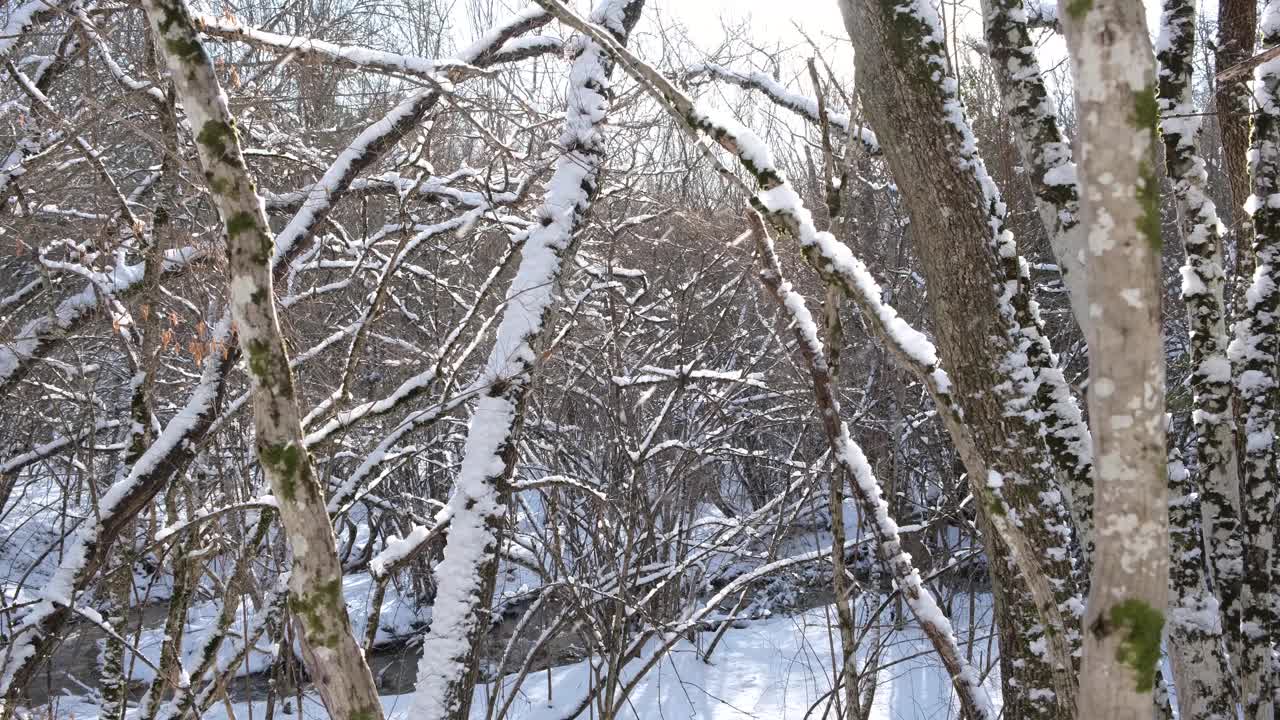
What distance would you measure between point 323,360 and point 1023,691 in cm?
483

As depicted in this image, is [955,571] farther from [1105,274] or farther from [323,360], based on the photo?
[1105,274]

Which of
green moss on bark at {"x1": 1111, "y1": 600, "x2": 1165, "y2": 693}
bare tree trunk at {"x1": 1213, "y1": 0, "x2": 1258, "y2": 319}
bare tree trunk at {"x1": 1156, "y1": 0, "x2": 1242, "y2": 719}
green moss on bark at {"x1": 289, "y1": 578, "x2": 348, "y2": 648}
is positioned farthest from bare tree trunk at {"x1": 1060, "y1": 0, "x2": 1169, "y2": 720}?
bare tree trunk at {"x1": 1213, "y1": 0, "x2": 1258, "y2": 319}

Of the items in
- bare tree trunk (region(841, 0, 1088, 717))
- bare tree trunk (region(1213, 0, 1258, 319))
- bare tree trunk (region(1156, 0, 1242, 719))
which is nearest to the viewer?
bare tree trunk (region(841, 0, 1088, 717))

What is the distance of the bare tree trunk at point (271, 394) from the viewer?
2.27 m

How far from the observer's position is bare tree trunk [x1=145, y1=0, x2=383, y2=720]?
2266 mm

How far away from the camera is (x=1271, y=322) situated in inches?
159

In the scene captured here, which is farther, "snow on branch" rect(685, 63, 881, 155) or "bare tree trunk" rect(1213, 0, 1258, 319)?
"snow on branch" rect(685, 63, 881, 155)

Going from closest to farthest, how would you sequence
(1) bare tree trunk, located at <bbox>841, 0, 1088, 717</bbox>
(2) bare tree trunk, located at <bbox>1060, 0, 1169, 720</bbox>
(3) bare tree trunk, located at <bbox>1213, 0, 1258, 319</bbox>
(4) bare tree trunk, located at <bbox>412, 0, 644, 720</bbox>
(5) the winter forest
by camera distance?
1. (2) bare tree trunk, located at <bbox>1060, 0, 1169, 720</bbox>
2. (5) the winter forest
3. (1) bare tree trunk, located at <bbox>841, 0, 1088, 717</bbox>
4. (4) bare tree trunk, located at <bbox>412, 0, 644, 720</bbox>
5. (3) bare tree trunk, located at <bbox>1213, 0, 1258, 319</bbox>

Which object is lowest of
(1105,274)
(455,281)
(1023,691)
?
(1023,691)

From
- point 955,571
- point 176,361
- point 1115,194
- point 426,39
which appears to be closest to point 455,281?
point 176,361

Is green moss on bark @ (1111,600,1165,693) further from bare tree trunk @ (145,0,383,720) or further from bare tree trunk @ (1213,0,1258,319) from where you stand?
bare tree trunk @ (1213,0,1258,319)

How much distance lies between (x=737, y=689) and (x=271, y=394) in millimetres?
5587

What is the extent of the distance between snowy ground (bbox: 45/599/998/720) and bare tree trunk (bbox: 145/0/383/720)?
403cm

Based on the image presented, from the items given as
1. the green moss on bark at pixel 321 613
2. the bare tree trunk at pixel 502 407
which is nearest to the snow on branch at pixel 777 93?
the bare tree trunk at pixel 502 407
